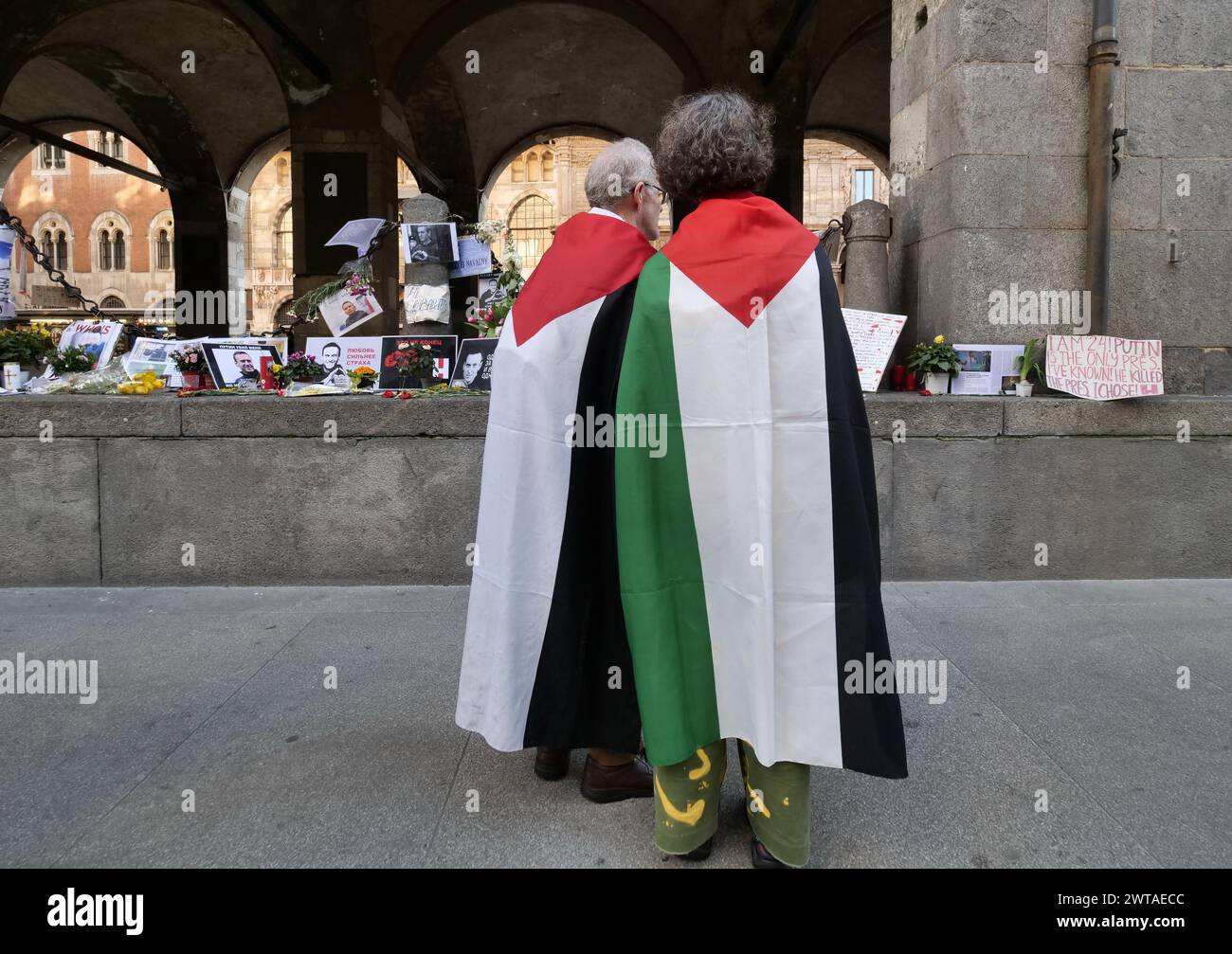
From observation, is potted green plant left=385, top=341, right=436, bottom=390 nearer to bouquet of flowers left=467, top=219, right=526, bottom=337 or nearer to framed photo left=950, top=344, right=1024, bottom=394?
bouquet of flowers left=467, top=219, right=526, bottom=337

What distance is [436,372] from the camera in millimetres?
5750

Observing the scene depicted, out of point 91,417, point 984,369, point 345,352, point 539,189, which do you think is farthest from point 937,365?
point 539,189

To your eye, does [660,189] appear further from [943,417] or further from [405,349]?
[405,349]

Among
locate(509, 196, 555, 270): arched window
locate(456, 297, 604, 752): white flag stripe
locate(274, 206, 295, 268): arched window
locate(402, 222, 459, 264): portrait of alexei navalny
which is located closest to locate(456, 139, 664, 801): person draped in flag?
locate(456, 297, 604, 752): white flag stripe

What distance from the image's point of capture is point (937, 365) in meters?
5.13

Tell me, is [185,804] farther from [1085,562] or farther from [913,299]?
[913,299]

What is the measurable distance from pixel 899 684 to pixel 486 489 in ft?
6.69

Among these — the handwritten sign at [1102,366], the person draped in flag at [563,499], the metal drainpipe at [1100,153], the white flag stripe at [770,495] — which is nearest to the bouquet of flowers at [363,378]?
the person draped in flag at [563,499]

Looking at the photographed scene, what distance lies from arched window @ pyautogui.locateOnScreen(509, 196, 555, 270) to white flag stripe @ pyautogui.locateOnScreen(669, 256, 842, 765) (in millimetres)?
39785

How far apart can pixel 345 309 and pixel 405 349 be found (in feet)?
2.94

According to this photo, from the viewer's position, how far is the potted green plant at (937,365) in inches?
202

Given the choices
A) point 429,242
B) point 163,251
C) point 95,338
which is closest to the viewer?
point 429,242

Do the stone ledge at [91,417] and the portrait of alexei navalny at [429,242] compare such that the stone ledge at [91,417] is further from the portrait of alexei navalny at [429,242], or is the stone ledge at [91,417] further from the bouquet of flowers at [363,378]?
the portrait of alexei navalny at [429,242]

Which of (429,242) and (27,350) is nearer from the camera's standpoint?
(27,350)
